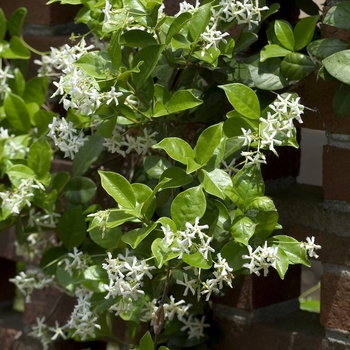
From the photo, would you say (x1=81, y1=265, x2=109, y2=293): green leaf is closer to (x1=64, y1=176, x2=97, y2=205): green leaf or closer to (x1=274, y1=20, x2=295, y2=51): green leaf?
(x1=64, y1=176, x2=97, y2=205): green leaf

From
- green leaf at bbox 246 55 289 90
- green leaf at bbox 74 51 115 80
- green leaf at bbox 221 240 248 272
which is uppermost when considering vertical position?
green leaf at bbox 74 51 115 80

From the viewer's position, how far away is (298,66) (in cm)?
94

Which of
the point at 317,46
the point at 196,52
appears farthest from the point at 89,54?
the point at 317,46

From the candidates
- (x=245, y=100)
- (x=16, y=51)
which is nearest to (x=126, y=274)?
(x=245, y=100)

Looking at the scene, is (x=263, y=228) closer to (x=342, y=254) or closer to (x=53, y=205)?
(x=342, y=254)

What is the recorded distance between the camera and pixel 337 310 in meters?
1.02

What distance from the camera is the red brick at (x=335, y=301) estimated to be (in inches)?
39.7

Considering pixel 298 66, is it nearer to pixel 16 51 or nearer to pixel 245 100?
pixel 245 100

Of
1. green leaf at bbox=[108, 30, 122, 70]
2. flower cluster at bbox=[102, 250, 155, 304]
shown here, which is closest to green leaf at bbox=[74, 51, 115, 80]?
green leaf at bbox=[108, 30, 122, 70]

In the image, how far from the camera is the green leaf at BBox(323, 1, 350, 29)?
2.97 ft

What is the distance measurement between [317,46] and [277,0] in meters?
0.18

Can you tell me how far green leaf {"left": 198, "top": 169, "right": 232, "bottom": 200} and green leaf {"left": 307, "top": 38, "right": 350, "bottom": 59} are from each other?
0.67 feet

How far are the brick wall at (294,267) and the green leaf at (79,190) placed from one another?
0.84 ft

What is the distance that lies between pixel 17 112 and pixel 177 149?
1.37 ft
